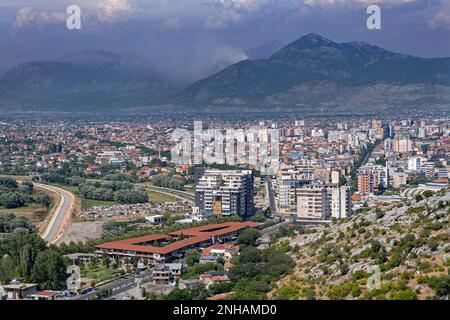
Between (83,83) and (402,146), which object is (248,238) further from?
(83,83)

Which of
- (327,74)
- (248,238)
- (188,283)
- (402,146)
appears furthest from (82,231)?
(327,74)

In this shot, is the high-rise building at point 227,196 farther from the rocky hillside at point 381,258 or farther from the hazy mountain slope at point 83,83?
the hazy mountain slope at point 83,83

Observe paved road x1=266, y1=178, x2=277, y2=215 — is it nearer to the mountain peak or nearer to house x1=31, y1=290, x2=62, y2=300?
house x1=31, y1=290, x2=62, y2=300

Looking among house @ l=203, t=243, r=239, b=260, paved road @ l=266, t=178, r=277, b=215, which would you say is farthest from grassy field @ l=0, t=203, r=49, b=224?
house @ l=203, t=243, r=239, b=260

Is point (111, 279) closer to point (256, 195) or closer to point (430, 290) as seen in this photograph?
point (430, 290)

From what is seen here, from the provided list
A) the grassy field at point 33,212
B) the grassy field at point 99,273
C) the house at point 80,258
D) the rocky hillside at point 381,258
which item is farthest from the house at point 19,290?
the grassy field at point 33,212
